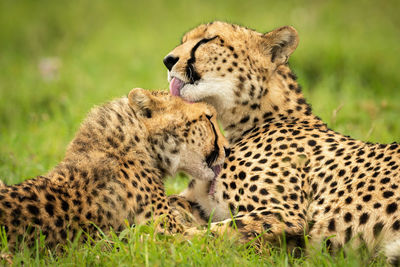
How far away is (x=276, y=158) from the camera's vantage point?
331cm

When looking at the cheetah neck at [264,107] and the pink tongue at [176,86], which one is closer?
the pink tongue at [176,86]

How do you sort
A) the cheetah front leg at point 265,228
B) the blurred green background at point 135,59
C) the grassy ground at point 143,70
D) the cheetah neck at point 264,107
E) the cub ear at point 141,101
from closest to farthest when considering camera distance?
the grassy ground at point 143,70 < the cheetah front leg at point 265,228 < the cub ear at point 141,101 < the cheetah neck at point 264,107 < the blurred green background at point 135,59

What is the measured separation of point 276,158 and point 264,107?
18.1 inches

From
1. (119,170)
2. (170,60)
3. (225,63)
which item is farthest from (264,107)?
(119,170)

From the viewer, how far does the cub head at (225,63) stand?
3535 millimetres

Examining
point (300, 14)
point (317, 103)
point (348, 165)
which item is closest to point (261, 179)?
point (348, 165)

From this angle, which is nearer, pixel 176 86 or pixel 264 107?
pixel 176 86

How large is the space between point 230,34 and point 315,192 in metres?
1.16

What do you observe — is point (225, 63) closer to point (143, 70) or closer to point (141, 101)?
point (141, 101)

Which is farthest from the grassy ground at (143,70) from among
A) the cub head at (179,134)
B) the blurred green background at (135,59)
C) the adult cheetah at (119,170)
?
the cub head at (179,134)

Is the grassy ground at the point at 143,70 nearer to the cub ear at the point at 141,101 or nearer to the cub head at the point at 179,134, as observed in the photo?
the cub head at the point at 179,134

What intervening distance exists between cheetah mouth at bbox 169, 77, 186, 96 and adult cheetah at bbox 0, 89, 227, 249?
0.25 feet

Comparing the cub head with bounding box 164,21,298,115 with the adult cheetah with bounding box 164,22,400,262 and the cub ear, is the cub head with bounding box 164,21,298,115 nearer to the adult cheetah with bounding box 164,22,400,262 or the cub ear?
the adult cheetah with bounding box 164,22,400,262

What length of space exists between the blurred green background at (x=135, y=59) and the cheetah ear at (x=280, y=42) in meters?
0.70
